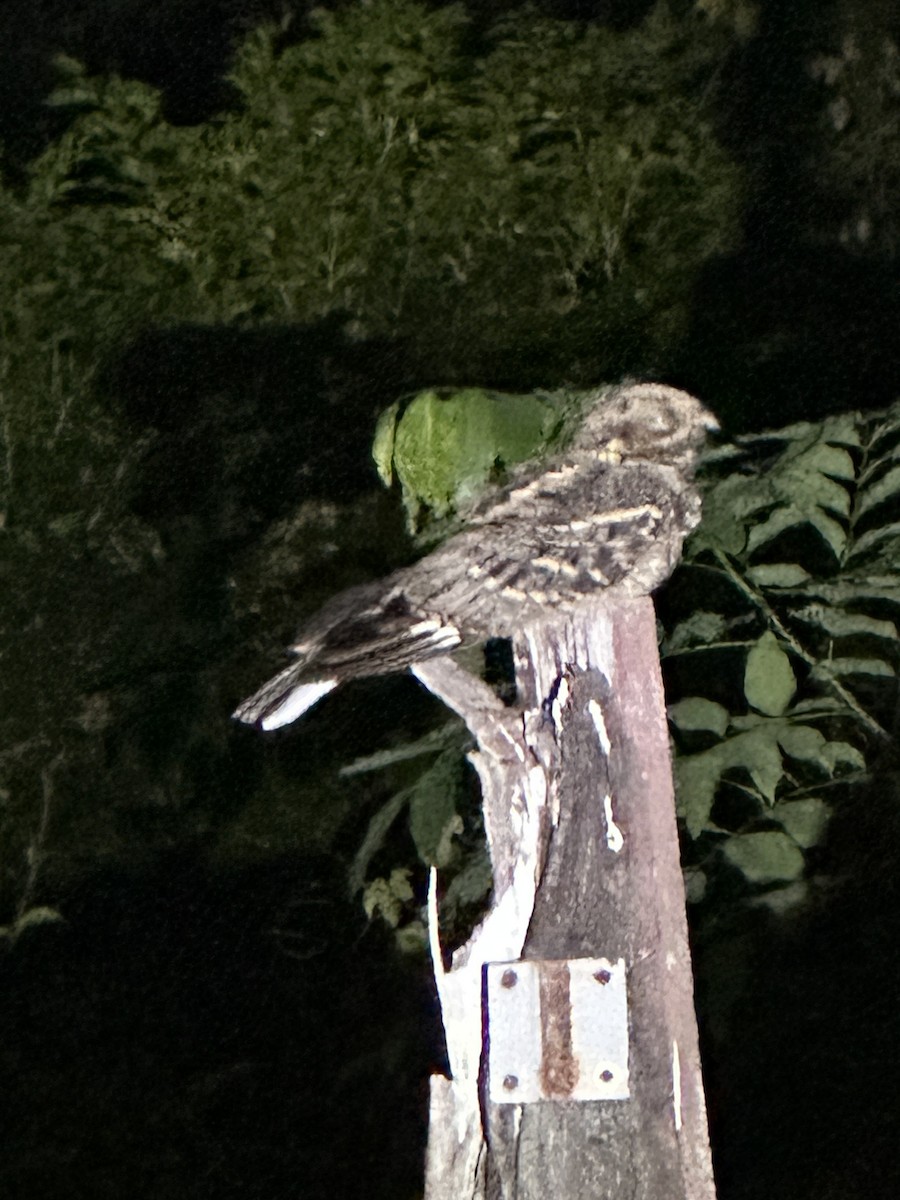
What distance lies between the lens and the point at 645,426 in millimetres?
577

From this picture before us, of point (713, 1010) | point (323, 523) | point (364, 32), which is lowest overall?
point (713, 1010)

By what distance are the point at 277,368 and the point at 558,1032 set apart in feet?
1.07

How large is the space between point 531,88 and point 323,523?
0.22m

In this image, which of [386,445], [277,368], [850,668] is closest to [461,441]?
[386,445]

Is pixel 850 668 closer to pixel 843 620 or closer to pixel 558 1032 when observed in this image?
pixel 843 620

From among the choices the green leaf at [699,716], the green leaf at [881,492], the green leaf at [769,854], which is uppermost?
the green leaf at [881,492]

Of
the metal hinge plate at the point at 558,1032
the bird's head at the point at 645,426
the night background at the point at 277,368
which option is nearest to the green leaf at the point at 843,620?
the night background at the point at 277,368

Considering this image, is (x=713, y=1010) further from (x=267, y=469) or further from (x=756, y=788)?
(x=267, y=469)

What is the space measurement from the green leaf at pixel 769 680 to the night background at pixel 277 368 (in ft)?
0.14

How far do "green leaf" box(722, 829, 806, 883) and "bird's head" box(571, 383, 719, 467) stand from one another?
231 millimetres

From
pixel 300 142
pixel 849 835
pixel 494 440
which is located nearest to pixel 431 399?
pixel 494 440

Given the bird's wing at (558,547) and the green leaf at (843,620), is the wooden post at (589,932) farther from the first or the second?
the green leaf at (843,620)

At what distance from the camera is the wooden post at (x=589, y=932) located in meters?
0.50

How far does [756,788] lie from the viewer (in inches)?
29.1
